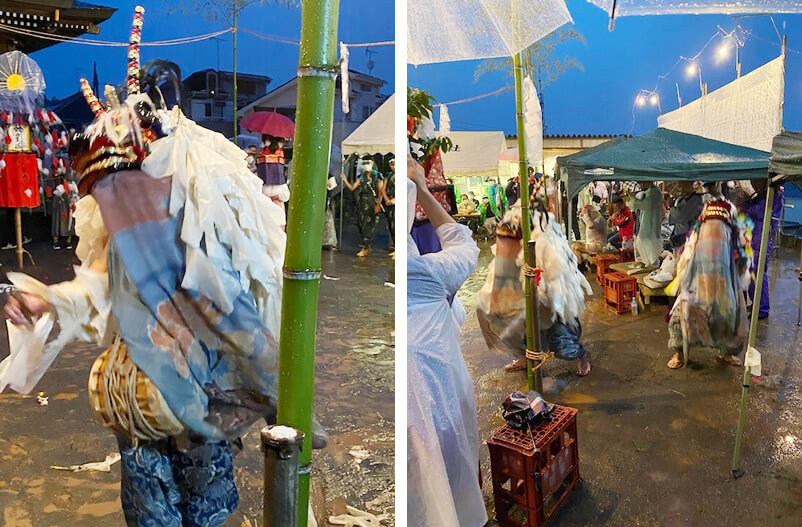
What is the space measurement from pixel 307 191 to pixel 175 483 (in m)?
0.63

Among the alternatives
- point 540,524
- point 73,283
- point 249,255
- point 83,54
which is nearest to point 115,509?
point 73,283

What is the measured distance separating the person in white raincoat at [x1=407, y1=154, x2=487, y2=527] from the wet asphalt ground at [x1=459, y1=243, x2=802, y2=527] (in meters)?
0.90

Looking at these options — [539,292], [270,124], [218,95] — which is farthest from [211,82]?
[539,292]

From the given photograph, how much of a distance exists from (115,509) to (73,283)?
19.4 inches

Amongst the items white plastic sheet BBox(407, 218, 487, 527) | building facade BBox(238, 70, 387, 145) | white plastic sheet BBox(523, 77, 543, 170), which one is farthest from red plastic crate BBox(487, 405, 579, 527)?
building facade BBox(238, 70, 387, 145)

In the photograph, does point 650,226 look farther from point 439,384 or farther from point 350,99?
point 350,99

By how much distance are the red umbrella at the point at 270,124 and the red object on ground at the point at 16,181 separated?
43 cm

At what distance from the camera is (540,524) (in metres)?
2.14

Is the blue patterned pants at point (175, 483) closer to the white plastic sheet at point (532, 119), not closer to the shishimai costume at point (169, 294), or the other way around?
the shishimai costume at point (169, 294)

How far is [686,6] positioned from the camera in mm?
2086

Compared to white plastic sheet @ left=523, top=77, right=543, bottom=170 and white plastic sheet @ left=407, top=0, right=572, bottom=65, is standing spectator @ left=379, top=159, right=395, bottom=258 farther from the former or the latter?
white plastic sheet @ left=523, top=77, right=543, bottom=170

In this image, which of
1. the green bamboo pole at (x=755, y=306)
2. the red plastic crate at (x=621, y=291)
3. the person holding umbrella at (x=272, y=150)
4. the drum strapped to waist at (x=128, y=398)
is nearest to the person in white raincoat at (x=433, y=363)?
the person holding umbrella at (x=272, y=150)

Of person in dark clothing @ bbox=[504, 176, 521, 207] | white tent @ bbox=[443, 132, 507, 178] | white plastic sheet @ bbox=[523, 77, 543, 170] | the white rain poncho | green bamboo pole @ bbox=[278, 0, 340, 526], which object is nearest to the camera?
green bamboo pole @ bbox=[278, 0, 340, 526]

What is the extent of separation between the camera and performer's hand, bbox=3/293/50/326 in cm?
103
